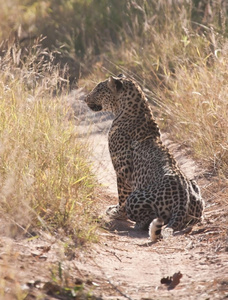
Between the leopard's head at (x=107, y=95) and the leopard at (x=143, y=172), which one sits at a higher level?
the leopard's head at (x=107, y=95)

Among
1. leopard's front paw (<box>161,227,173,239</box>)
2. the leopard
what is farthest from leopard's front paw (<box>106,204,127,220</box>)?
leopard's front paw (<box>161,227,173,239</box>)

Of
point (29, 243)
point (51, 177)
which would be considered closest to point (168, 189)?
point (51, 177)

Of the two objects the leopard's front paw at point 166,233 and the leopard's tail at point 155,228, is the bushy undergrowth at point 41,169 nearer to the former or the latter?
the leopard's tail at point 155,228

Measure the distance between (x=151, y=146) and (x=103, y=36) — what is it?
297 inches

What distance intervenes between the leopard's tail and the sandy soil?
0.08m

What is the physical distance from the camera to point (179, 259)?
4.56 m

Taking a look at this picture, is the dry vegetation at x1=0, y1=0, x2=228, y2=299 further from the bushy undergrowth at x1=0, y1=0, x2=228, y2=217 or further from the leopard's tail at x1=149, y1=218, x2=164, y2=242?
the leopard's tail at x1=149, y1=218, x2=164, y2=242

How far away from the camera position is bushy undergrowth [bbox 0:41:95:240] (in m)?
4.27

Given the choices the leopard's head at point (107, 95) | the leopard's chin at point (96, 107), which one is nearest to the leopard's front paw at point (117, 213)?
the leopard's head at point (107, 95)

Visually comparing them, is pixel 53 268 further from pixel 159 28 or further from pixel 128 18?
pixel 128 18

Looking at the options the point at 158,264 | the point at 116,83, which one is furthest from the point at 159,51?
the point at 158,264

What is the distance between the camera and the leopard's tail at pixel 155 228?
474 centimetres

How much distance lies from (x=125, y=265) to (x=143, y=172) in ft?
4.80

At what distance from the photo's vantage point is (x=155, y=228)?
477 centimetres
